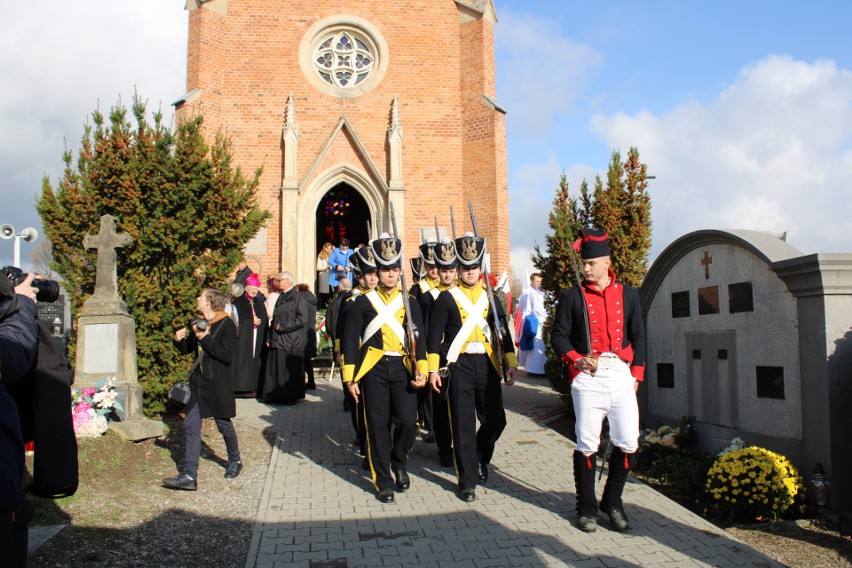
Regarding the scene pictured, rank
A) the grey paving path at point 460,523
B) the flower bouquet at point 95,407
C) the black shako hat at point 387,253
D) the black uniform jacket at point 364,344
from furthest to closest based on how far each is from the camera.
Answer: the flower bouquet at point 95,407
the black shako hat at point 387,253
the black uniform jacket at point 364,344
the grey paving path at point 460,523

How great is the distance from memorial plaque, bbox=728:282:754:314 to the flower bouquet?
6413 millimetres

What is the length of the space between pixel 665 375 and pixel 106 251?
651 centimetres

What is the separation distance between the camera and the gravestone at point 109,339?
25.1 ft

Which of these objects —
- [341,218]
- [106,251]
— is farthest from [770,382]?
[341,218]

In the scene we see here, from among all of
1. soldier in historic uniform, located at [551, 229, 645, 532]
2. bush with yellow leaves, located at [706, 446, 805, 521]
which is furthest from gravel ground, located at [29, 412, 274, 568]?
bush with yellow leaves, located at [706, 446, 805, 521]

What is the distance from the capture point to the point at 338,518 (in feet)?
17.8

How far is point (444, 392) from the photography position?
6.64 metres

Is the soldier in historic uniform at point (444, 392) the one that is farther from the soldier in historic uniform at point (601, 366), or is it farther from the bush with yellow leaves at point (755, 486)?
the bush with yellow leaves at point (755, 486)

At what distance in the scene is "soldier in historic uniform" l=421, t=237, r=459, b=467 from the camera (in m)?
6.52

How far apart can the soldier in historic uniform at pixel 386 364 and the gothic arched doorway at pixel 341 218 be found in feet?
49.1

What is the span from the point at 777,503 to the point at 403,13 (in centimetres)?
1585

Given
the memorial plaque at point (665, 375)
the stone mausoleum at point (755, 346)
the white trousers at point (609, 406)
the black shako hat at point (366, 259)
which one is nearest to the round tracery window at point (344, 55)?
the stone mausoleum at point (755, 346)

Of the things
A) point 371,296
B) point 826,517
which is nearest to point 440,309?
point 371,296

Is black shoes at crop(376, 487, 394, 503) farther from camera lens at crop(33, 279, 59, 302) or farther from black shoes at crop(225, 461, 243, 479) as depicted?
camera lens at crop(33, 279, 59, 302)
